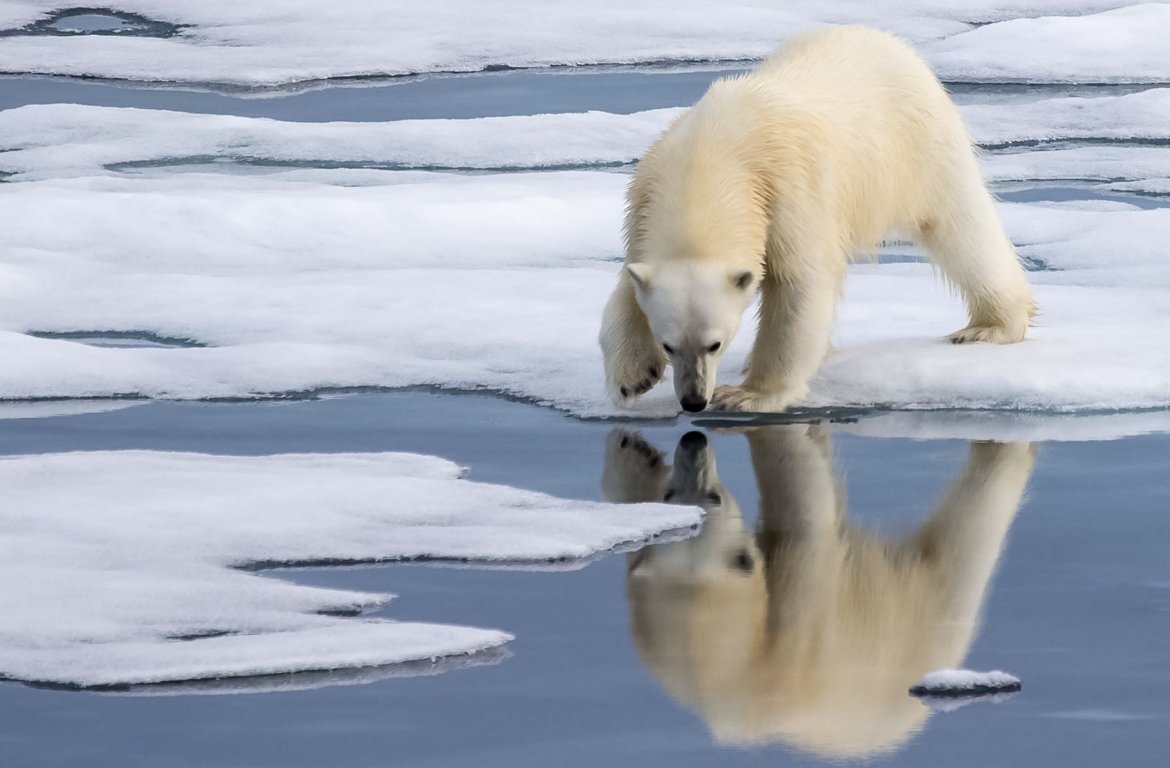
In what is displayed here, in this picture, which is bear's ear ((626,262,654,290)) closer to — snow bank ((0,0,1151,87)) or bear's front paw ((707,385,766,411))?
bear's front paw ((707,385,766,411))

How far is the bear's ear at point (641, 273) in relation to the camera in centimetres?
418

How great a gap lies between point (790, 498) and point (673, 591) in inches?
27.3

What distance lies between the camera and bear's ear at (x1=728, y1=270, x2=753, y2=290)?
165 inches

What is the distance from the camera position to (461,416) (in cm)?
445

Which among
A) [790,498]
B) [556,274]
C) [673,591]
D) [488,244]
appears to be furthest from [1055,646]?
[488,244]

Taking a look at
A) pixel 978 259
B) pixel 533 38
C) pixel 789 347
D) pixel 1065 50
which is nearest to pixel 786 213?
pixel 789 347

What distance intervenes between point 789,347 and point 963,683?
189 centimetres

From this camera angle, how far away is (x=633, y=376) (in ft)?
14.6

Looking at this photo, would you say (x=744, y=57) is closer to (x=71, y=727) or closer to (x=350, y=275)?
(x=350, y=275)

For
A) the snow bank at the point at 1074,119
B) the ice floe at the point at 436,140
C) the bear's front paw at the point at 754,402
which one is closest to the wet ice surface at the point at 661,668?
the bear's front paw at the point at 754,402

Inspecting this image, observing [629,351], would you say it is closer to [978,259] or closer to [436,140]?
[978,259]

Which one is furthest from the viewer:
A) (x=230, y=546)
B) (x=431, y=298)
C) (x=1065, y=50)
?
(x=1065, y=50)

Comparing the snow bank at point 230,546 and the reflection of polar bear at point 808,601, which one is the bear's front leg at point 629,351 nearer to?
the reflection of polar bear at point 808,601

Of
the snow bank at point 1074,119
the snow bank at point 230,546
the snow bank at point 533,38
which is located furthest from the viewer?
the snow bank at point 533,38
